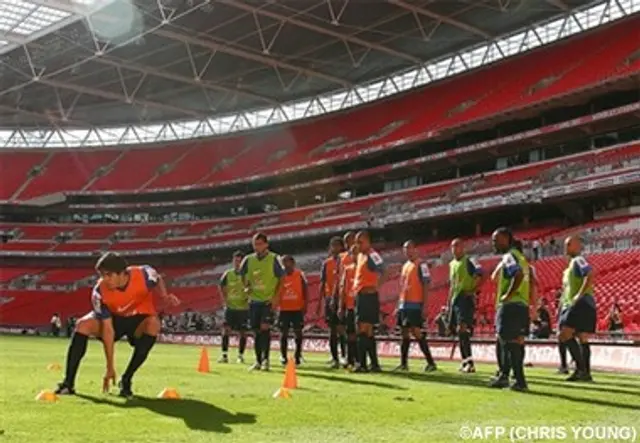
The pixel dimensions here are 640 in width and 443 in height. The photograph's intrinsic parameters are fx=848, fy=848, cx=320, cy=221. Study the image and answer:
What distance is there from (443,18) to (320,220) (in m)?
14.8

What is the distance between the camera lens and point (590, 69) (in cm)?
4016

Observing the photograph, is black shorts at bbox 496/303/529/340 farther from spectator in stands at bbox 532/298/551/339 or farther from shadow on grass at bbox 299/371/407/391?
spectator in stands at bbox 532/298/551/339

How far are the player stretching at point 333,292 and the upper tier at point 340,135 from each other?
2560cm

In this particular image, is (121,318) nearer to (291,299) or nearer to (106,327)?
(106,327)

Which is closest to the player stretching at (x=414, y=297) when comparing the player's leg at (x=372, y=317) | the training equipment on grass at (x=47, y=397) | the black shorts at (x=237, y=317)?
the player's leg at (x=372, y=317)

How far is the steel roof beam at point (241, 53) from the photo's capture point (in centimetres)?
4366

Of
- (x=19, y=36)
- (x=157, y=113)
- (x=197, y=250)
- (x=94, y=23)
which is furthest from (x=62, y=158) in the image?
(x=94, y=23)

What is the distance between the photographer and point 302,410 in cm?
668

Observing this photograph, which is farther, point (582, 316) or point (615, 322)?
point (615, 322)

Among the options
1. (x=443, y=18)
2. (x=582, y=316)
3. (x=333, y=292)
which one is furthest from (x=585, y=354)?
(x=443, y=18)

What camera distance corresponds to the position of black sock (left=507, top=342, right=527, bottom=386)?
8809 millimetres

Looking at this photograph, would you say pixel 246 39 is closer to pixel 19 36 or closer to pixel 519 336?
pixel 19 36

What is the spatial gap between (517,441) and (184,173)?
194 feet

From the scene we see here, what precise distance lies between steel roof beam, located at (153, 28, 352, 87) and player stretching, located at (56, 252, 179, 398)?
37.2 meters
